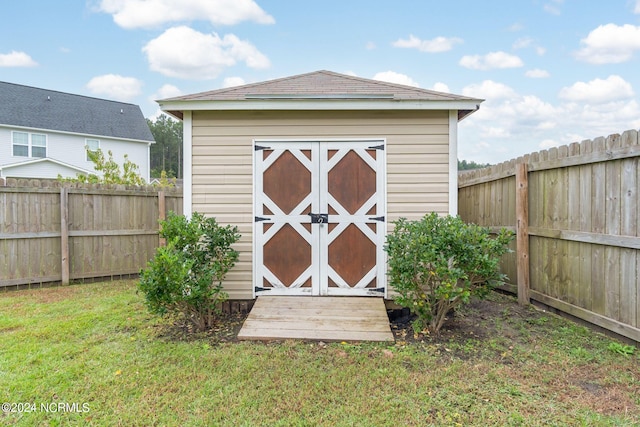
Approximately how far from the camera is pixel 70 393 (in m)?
2.36

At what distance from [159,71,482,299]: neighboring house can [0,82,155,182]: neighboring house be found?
13664mm

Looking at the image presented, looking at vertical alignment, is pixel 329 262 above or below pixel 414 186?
below

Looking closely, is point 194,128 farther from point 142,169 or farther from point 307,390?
point 142,169

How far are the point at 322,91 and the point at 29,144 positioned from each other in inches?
671

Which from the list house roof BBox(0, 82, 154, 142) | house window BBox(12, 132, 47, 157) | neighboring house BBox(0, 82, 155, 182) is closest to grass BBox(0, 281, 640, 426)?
neighboring house BBox(0, 82, 155, 182)

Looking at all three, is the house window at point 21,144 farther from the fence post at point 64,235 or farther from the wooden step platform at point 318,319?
the wooden step platform at point 318,319

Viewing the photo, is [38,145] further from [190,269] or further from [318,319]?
[318,319]

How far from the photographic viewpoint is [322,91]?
4.24 meters

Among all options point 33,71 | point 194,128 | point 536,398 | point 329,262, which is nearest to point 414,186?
point 329,262

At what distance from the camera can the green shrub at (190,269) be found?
3.16 meters

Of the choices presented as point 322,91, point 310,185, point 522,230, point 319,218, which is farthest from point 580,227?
point 322,91

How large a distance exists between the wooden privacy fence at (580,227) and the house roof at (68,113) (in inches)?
741

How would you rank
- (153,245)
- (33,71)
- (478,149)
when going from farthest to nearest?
(33,71)
(478,149)
(153,245)

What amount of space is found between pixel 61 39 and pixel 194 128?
38.9 ft
